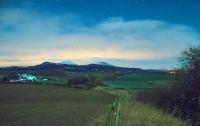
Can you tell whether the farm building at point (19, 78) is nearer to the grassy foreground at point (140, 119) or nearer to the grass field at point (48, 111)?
the grass field at point (48, 111)

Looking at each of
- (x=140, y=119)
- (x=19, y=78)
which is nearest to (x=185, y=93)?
(x=140, y=119)

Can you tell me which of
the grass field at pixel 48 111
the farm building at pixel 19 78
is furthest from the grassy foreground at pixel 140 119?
the farm building at pixel 19 78

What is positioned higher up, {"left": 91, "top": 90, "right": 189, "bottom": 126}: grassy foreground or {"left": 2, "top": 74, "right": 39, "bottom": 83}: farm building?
{"left": 2, "top": 74, "right": 39, "bottom": 83}: farm building

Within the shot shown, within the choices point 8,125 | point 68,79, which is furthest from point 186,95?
point 68,79

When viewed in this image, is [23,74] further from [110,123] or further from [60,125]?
[110,123]

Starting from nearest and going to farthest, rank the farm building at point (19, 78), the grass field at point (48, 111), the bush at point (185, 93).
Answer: the grass field at point (48, 111)
the bush at point (185, 93)
the farm building at point (19, 78)

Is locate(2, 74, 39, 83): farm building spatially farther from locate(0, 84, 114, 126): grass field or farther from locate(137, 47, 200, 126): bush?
locate(137, 47, 200, 126): bush

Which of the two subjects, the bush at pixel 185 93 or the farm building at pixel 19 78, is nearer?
the bush at pixel 185 93

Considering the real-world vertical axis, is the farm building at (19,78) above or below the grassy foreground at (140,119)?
above

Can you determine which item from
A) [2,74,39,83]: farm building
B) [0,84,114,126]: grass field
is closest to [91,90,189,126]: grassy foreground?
[0,84,114,126]: grass field

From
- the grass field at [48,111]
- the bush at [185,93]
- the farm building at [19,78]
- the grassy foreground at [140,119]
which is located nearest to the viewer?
the grassy foreground at [140,119]

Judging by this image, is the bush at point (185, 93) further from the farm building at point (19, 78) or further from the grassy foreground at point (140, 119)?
the farm building at point (19, 78)

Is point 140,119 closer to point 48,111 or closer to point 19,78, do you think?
point 48,111

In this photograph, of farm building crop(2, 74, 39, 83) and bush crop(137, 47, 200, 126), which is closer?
bush crop(137, 47, 200, 126)
